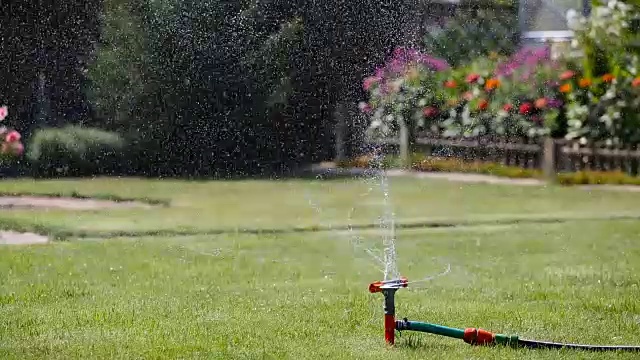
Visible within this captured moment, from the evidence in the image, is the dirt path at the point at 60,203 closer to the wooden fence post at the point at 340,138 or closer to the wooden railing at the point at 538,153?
the wooden fence post at the point at 340,138

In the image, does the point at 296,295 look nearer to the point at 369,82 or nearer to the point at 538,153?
the point at 538,153

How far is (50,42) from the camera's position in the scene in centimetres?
1094

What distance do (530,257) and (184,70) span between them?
5.88m

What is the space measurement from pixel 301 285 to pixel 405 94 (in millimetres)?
6664

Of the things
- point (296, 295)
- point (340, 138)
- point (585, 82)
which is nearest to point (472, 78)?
point (585, 82)

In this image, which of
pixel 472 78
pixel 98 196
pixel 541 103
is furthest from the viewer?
pixel 472 78

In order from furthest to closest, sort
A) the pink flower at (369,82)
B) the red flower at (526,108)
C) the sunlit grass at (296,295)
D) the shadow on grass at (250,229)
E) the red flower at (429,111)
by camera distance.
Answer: the pink flower at (369,82)
the red flower at (429,111)
the red flower at (526,108)
the shadow on grass at (250,229)
the sunlit grass at (296,295)

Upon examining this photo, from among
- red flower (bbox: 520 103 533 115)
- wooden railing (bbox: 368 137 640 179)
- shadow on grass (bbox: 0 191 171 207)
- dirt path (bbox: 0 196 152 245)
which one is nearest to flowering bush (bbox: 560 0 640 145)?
wooden railing (bbox: 368 137 640 179)

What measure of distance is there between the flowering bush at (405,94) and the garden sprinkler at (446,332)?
24.1 ft

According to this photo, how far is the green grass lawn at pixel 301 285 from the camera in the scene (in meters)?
3.26

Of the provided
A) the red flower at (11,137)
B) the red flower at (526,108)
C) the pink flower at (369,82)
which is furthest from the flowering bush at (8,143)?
the red flower at (526,108)

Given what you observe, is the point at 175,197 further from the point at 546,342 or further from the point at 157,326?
the point at 546,342

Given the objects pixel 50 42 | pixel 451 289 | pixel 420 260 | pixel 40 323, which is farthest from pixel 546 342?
pixel 50 42

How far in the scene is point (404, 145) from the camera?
1080cm
